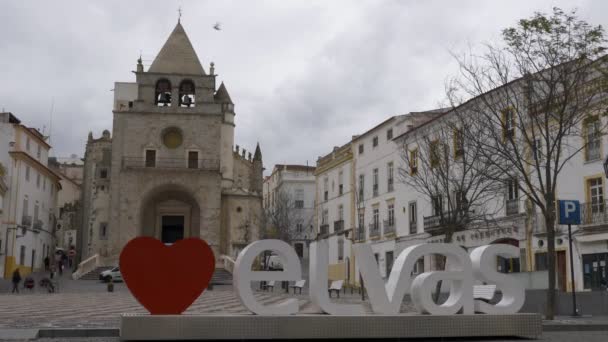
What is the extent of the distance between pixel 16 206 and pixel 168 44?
15426mm

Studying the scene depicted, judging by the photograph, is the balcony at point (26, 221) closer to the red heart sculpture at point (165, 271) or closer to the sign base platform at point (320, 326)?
the red heart sculpture at point (165, 271)

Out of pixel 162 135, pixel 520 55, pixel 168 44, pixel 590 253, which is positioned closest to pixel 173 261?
pixel 520 55

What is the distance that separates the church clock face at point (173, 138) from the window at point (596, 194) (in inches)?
1205

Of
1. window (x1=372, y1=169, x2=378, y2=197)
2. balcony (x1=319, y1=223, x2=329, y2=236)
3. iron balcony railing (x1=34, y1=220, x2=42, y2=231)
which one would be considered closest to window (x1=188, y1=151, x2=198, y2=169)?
balcony (x1=319, y1=223, x2=329, y2=236)

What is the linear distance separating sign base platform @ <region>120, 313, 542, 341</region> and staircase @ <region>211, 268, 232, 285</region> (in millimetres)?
31330

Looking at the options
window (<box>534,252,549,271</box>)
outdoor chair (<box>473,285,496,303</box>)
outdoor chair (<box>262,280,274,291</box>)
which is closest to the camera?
outdoor chair (<box>473,285,496,303</box>)

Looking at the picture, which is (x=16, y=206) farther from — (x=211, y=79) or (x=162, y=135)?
(x=211, y=79)

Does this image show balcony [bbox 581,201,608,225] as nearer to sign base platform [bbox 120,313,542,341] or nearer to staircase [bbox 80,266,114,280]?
sign base platform [bbox 120,313,542,341]

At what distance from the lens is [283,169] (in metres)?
81.4

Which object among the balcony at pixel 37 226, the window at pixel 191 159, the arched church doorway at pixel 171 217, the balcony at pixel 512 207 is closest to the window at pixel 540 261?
the balcony at pixel 512 207

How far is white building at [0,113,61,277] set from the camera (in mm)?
45438

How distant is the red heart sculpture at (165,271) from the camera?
10945 mm

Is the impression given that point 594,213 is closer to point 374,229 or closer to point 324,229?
point 374,229

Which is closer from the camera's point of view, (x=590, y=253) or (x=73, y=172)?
(x=590, y=253)
